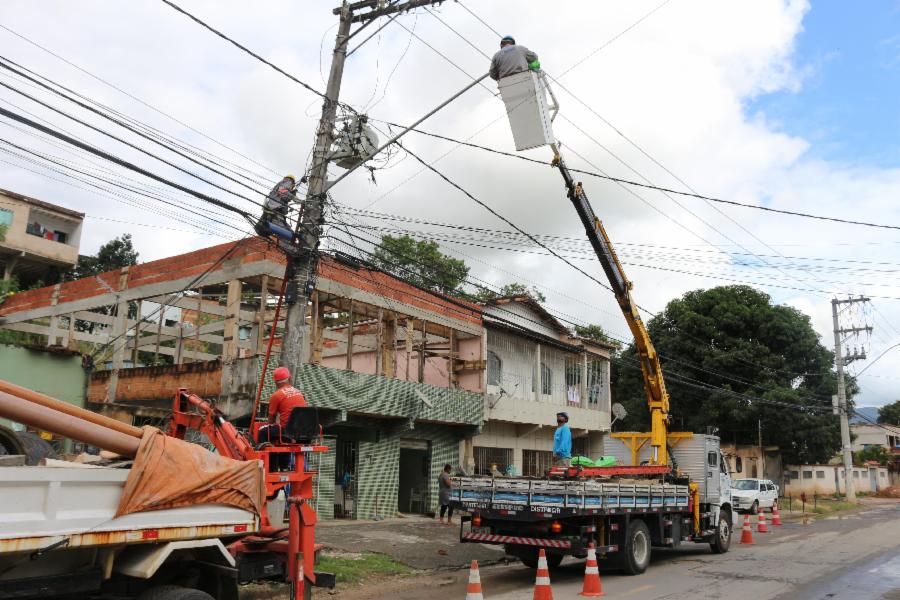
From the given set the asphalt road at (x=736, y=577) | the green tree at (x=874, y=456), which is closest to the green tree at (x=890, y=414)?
the green tree at (x=874, y=456)

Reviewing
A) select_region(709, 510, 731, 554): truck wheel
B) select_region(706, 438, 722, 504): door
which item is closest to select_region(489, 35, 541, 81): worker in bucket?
select_region(706, 438, 722, 504): door

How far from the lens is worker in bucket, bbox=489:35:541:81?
1160 cm

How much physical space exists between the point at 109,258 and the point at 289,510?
130 ft

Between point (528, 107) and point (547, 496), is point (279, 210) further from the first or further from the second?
point (547, 496)

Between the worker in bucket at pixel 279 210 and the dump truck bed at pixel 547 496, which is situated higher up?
the worker in bucket at pixel 279 210

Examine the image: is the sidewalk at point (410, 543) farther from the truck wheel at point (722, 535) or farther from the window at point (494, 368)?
the window at point (494, 368)

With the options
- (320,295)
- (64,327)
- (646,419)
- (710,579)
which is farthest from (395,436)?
(646,419)

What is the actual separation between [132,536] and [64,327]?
23.4m

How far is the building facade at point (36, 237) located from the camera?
3562 centimetres

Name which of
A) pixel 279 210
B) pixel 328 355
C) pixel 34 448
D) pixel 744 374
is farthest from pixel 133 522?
pixel 744 374

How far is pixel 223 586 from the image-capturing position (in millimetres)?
6316

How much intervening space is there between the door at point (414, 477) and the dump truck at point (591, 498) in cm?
857

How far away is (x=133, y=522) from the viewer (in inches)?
216

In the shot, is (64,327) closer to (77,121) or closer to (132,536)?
(77,121)
